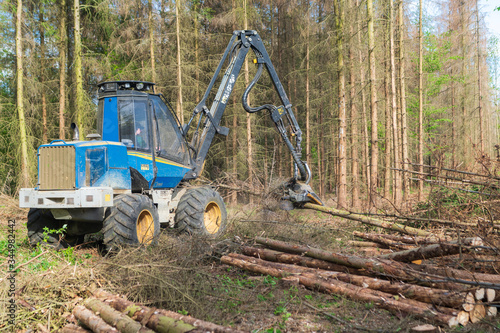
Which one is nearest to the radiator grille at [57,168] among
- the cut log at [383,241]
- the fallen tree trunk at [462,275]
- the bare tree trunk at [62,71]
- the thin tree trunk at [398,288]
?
the thin tree trunk at [398,288]

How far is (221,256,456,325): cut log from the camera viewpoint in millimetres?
4305

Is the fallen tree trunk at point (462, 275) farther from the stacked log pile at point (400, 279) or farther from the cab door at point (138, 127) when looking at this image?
the cab door at point (138, 127)

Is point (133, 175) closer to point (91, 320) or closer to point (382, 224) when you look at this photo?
point (91, 320)

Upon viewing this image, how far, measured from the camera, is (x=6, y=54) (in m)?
17.1

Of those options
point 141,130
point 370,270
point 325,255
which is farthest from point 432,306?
point 141,130

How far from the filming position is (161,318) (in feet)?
13.0

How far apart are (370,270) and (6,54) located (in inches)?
704

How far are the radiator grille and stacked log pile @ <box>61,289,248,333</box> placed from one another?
2.66m

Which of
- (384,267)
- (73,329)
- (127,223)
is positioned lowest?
(73,329)

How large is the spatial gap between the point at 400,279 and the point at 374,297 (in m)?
0.52

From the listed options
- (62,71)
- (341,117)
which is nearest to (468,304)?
(341,117)

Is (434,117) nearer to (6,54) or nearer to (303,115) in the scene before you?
(303,115)

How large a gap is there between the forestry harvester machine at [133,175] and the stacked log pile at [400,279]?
73.4 inches

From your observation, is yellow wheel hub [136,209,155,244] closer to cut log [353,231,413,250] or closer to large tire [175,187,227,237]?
large tire [175,187,227,237]
